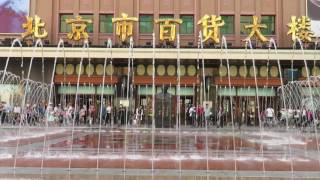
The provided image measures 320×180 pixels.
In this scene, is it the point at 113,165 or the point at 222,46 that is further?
the point at 222,46

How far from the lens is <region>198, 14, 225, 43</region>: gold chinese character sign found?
4111 centimetres

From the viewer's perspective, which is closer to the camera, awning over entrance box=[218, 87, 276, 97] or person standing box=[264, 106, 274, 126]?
person standing box=[264, 106, 274, 126]

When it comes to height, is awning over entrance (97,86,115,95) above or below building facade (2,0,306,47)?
below

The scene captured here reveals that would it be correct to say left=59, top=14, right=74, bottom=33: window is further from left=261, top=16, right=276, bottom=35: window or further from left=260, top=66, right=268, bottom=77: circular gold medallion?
left=260, top=66, right=268, bottom=77: circular gold medallion

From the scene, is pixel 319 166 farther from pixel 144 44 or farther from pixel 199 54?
pixel 144 44

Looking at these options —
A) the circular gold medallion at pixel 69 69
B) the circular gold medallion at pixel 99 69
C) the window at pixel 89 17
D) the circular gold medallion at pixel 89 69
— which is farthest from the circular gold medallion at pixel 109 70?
the window at pixel 89 17

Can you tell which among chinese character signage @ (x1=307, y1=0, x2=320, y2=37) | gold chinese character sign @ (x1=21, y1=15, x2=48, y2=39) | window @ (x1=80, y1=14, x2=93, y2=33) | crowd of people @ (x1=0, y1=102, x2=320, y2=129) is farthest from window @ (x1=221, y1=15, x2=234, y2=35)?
gold chinese character sign @ (x1=21, y1=15, x2=48, y2=39)

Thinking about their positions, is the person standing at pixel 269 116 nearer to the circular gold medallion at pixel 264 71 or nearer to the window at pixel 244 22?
the circular gold medallion at pixel 264 71

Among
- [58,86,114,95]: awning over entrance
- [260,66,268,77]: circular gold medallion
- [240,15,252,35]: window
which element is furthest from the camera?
[240,15,252,35]: window

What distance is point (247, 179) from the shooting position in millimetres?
9875

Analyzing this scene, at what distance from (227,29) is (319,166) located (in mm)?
32124

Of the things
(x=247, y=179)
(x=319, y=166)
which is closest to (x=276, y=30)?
(x=319, y=166)

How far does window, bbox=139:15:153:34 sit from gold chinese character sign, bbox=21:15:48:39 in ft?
26.0

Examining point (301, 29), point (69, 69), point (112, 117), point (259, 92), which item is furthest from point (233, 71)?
point (69, 69)
